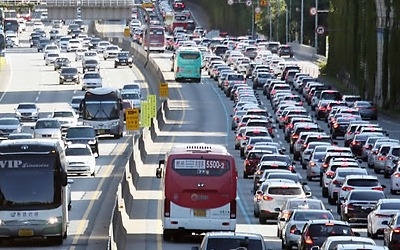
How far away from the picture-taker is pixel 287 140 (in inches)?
3319

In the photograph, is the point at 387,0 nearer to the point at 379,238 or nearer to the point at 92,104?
the point at 92,104

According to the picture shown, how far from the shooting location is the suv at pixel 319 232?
125 feet

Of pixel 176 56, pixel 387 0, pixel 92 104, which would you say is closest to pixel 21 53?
pixel 176 56

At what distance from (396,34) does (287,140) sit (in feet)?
86.8

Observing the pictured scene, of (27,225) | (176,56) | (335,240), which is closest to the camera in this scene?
(335,240)

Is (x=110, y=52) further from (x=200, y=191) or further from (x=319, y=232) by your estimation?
(x=319, y=232)

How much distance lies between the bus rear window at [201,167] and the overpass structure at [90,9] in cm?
10800

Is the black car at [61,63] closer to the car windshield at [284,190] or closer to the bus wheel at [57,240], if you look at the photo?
the car windshield at [284,190]

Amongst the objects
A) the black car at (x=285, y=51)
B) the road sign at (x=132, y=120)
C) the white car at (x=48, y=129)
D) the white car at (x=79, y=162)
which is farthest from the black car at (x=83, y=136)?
the black car at (x=285, y=51)

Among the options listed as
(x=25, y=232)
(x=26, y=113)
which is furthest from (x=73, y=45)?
(x=25, y=232)

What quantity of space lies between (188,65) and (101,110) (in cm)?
4557

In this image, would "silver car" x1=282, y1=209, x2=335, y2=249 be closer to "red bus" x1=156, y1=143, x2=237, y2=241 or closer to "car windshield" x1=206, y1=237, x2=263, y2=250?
"red bus" x1=156, y1=143, x2=237, y2=241

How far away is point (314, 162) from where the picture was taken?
6562cm

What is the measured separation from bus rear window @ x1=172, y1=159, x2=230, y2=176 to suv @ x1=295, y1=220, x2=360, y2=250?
392 cm
